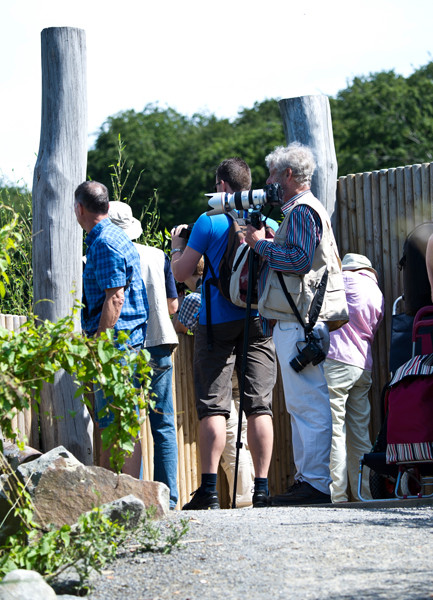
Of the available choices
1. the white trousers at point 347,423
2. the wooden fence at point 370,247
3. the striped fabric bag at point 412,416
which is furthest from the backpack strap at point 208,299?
the white trousers at point 347,423

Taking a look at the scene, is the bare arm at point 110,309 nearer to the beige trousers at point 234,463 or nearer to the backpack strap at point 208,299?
the backpack strap at point 208,299

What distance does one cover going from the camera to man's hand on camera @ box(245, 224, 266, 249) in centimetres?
546

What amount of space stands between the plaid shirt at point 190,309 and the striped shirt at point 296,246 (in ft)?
3.69

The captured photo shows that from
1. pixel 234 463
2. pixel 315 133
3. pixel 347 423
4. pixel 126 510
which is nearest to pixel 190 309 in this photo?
pixel 234 463

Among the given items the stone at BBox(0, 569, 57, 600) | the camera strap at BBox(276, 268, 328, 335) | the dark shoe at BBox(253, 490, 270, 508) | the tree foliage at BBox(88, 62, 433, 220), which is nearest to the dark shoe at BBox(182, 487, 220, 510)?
the dark shoe at BBox(253, 490, 270, 508)

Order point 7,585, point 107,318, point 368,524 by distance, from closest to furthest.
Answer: point 7,585
point 368,524
point 107,318

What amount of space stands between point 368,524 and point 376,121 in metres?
29.8

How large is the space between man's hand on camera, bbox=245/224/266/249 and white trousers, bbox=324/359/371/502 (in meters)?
1.61

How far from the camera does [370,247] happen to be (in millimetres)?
7230

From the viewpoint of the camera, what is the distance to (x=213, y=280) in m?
5.71

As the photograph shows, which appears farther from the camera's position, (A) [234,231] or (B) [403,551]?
(A) [234,231]

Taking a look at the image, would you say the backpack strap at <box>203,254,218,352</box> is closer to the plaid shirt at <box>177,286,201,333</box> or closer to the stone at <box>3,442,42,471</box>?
the plaid shirt at <box>177,286,201,333</box>

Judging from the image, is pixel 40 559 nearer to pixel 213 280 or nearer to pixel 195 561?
pixel 195 561

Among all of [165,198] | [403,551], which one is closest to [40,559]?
[403,551]
